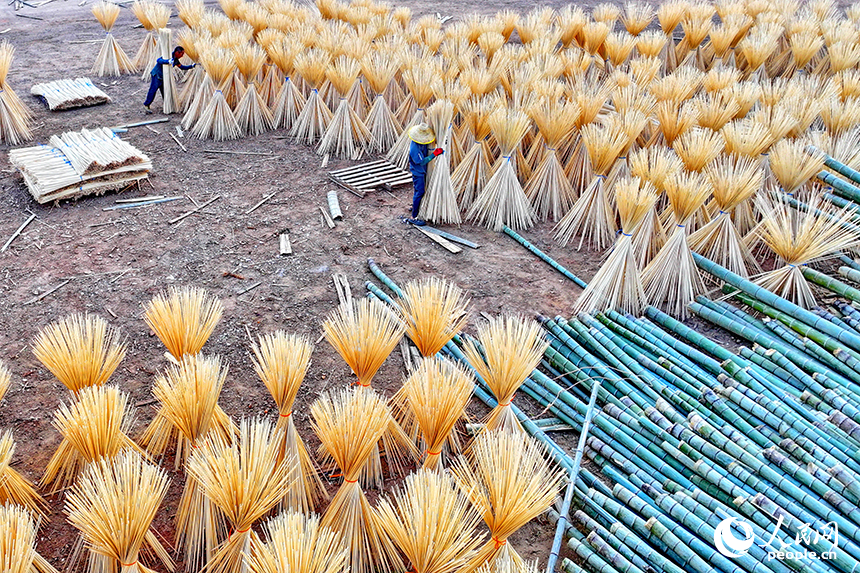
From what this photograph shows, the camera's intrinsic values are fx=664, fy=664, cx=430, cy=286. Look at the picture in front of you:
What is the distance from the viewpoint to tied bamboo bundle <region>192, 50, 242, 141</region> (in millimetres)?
6410

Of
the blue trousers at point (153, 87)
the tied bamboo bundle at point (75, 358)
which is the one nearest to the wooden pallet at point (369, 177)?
the blue trousers at point (153, 87)

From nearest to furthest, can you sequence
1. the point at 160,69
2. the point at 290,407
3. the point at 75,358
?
1. the point at 290,407
2. the point at 75,358
3. the point at 160,69

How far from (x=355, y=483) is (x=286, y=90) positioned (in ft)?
16.7

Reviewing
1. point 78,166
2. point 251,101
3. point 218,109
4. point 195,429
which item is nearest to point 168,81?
point 218,109

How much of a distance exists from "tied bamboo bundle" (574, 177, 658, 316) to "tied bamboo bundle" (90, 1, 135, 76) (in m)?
6.72

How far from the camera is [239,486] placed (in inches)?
93.6

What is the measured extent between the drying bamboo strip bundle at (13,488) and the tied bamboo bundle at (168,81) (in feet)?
16.8

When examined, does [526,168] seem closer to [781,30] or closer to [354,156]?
[354,156]

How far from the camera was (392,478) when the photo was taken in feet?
10.4

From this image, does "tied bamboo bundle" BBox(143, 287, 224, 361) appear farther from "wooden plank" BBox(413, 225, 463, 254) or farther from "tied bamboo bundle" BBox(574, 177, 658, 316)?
"tied bamboo bundle" BBox(574, 177, 658, 316)

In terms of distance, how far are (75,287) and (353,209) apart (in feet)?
6.97

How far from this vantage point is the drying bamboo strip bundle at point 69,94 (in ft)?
22.8

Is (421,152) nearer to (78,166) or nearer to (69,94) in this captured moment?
(78,166)

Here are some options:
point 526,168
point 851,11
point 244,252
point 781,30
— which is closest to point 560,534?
point 244,252
